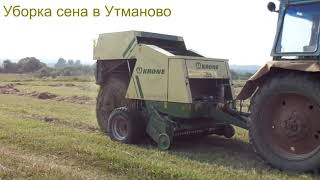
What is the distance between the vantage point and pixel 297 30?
6.82 m

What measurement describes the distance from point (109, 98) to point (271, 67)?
4287mm

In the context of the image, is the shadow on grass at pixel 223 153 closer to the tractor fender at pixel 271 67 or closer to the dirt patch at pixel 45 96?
the tractor fender at pixel 271 67

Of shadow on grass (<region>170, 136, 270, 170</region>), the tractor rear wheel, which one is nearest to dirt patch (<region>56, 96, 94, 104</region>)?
shadow on grass (<region>170, 136, 270, 170</region>)

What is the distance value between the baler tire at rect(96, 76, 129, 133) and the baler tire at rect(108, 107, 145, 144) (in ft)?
1.82

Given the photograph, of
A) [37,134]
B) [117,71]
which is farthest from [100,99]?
[37,134]

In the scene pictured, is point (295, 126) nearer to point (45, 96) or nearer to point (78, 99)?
point (78, 99)

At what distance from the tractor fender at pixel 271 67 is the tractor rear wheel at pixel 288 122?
0.13m

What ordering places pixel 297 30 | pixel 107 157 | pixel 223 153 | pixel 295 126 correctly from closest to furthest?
pixel 295 126
pixel 297 30
pixel 107 157
pixel 223 153

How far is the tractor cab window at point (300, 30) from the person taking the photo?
6586 millimetres

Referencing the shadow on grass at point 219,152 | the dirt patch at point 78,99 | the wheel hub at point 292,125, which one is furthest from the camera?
the dirt patch at point 78,99

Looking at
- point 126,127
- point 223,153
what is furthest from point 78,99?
point 223,153

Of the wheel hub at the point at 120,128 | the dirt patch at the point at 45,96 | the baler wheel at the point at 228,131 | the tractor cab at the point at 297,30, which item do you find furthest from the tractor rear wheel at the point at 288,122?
the dirt patch at the point at 45,96

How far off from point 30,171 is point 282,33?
3966 millimetres

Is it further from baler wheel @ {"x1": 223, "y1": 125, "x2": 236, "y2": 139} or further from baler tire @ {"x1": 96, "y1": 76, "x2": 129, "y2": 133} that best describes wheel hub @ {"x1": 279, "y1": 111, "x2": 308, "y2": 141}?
baler tire @ {"x1": 96, "y1": 76, "x2": 129, "y2": 133}
